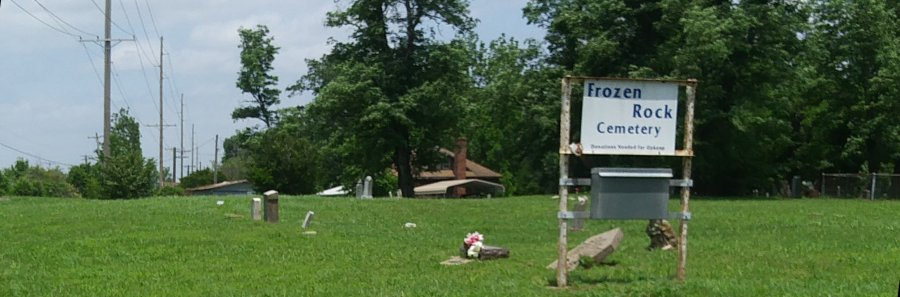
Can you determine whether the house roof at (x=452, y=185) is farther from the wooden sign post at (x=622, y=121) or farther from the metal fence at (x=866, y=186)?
the wooden sign post at (x=622, y=121)

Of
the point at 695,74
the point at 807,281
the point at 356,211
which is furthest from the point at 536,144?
the point at 807,281

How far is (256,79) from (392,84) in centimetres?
2500

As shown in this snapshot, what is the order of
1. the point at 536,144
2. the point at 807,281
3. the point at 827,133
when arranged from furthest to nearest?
the point at 827,133, the point at 536,144, the point at 807,281

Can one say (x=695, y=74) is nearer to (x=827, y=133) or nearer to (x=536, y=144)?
(x=536, y=144)

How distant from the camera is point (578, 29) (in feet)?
146

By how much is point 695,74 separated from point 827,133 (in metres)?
17.6

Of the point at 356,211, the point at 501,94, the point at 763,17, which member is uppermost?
the point at 763,17

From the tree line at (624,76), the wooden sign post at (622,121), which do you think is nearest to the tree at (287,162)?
the tree line at (624,76)

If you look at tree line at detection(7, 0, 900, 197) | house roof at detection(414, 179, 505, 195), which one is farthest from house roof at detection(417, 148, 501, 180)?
tree line at detection(7, 0, 900, 197)

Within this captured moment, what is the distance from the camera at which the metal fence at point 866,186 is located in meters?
43.9

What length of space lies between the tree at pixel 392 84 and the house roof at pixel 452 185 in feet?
76.0

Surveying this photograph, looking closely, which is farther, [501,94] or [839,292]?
[501,94]

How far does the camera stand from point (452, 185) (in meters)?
77.1

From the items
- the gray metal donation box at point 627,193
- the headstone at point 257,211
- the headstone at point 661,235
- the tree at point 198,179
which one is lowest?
the tree at point 198,179
